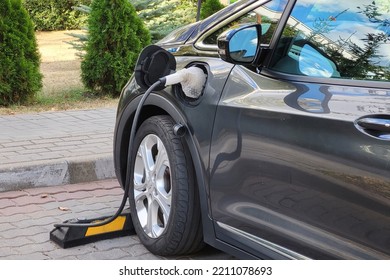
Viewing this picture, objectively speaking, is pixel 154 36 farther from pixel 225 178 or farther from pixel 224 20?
pixel 225 178

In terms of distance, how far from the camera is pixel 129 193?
4.14m

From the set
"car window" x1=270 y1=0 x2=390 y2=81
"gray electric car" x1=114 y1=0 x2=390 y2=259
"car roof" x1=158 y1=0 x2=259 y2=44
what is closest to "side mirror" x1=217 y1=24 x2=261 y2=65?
"gray electric car" x1=114 y1=0 x2=390 y2=259

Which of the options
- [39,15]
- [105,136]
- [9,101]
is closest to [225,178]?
[105,136]

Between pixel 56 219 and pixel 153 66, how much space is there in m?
1.57

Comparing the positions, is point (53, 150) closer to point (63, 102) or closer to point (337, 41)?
point (63, 102)

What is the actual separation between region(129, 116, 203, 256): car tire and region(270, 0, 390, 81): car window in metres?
Answer: 0.82

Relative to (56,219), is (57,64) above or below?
below

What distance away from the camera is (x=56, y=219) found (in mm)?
4660

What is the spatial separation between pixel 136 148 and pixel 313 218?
1.60m

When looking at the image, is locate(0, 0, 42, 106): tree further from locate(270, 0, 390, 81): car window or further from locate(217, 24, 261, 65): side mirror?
locate(270, 0, 390, 81): car window

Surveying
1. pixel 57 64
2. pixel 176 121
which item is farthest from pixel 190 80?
pixel 57 64

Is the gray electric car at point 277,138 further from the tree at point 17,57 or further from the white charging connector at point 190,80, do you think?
the tree at point 17,57

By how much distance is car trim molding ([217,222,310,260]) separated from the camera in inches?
111

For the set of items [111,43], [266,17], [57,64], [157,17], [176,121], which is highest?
[266,17]
